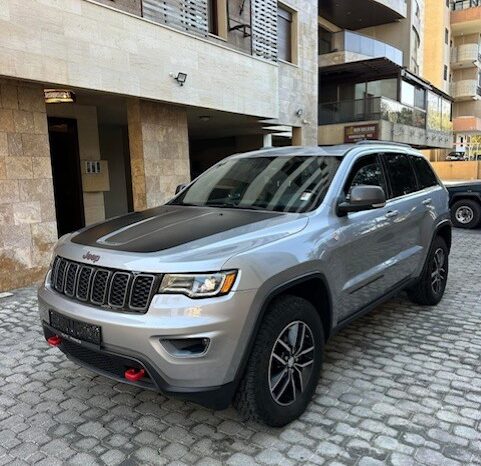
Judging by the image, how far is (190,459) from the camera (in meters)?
2.64

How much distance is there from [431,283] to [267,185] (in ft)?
8.16

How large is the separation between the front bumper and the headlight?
35mm

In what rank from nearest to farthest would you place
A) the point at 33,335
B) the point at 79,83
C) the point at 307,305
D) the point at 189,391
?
1. the point at 189,391
2. the point at 307,305
3. the point at 33,335
4. the point at 79,83

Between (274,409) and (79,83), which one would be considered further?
(79,83)

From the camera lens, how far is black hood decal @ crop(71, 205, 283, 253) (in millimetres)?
2846

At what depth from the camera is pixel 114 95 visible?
7.71 m

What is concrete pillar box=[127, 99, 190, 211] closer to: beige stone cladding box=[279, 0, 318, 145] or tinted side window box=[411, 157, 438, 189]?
tinted side window box=[411, 157, 438, 189]

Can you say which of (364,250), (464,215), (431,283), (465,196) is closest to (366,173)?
(364,250)

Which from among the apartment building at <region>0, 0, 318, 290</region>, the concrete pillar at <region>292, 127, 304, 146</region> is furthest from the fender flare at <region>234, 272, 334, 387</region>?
the concrete pillar at <region>292, 127, 304, 146</region>

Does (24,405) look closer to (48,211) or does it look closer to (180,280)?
(180,280)

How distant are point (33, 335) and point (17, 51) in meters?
3.68

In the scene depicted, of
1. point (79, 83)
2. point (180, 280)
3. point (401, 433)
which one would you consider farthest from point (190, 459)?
point (79, 83)

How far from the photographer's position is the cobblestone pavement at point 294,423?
8.77ft

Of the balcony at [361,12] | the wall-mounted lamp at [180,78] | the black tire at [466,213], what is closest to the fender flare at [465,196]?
the black tire at [466,213]
